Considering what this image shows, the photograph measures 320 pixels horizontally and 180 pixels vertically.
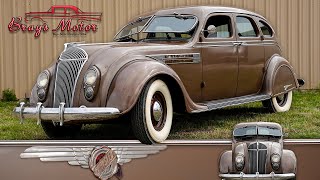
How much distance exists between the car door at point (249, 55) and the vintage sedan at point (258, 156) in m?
1.29

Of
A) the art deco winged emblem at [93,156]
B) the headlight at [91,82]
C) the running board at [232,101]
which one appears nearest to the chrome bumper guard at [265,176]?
the art deco winged emblem at [93,156]

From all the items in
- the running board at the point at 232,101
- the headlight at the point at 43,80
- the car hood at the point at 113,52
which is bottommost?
the running board at the point at 232,101

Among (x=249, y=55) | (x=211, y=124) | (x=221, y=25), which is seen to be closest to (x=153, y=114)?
(x=211, y=124)

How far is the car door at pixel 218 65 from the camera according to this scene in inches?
112

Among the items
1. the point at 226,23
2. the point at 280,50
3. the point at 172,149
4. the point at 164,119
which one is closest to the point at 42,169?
the point at 172,149

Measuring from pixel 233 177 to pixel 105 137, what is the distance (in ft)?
2.36

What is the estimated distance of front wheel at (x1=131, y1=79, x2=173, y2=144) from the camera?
2172mm

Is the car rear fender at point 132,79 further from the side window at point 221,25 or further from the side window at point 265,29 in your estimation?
the side window at point 265,29

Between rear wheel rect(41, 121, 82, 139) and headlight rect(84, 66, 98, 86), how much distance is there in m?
0.22

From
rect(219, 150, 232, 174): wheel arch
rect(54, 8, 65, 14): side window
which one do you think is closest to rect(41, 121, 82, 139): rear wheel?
rect(54, 8, 65, 14): side window

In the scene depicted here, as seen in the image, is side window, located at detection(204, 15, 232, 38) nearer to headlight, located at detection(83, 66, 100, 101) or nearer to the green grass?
the green grass

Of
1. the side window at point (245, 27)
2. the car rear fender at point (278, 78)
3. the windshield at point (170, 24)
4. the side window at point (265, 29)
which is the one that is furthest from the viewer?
the side window at point (265, 29)

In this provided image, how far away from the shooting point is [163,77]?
2.44 metres

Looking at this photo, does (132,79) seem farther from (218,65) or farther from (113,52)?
(218,65)
